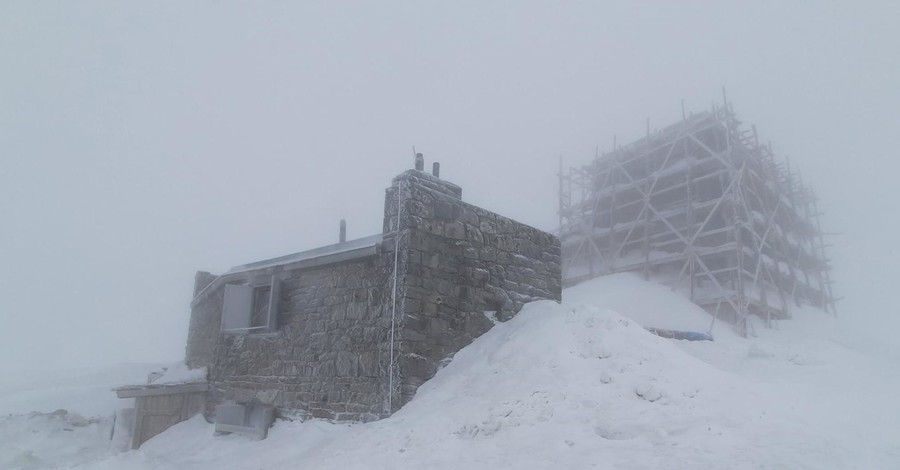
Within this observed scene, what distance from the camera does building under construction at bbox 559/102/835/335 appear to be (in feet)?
85.3

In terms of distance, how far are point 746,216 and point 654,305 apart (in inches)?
248

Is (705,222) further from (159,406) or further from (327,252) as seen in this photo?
(159,406)

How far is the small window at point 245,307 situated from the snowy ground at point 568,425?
210 cm

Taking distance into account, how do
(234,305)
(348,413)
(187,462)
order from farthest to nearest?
(234,305)
(187,462)
(348,413)

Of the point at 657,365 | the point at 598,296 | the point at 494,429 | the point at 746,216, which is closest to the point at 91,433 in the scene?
the point at 494,429

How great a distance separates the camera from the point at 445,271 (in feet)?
28.5

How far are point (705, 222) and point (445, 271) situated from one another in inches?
831

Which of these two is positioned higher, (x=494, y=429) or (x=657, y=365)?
(x=657, y=365)

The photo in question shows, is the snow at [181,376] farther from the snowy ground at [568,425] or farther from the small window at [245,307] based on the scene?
the small window at [245,307]

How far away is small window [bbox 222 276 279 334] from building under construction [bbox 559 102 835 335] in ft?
68.0

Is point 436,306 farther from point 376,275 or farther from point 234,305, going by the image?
point 234,305

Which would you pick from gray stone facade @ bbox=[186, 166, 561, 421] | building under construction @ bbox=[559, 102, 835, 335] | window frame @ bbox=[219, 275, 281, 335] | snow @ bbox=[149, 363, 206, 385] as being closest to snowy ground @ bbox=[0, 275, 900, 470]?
gray stone facade @ bbox=[186, 166, 561, 421]

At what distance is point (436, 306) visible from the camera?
333 inches

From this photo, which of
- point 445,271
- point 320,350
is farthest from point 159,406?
point 445,271
